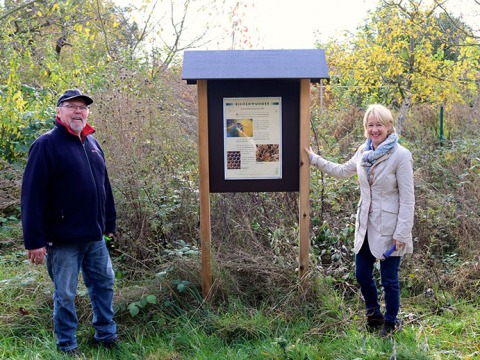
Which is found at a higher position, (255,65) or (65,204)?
(255,65)

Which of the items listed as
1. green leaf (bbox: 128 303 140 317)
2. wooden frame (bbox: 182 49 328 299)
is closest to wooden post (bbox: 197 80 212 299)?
wooden frame (bbox: 182 49 328 299)

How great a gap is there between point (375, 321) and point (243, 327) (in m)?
1.09

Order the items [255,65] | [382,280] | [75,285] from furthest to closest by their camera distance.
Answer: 1. [255,65]
2. [382,280]
3. [75,285]

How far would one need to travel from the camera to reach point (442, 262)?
17.8ft

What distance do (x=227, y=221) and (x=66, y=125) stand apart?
213 cm

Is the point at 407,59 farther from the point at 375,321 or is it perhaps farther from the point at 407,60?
the point at 375,321

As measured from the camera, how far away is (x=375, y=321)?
4164mm

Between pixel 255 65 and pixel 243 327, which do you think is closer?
pixel 243 327

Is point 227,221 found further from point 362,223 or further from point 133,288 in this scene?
point 362,223

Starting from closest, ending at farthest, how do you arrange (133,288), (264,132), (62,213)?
(62,213), (264,132), (133,288)

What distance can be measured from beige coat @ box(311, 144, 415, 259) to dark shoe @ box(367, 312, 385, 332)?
23.6 inches

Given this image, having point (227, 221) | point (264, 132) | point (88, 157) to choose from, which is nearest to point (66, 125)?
point (88, 157)

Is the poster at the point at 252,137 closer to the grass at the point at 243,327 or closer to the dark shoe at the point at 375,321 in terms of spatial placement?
the grass at the point at 243,327

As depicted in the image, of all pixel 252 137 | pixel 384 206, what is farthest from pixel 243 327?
pixel 252 137
